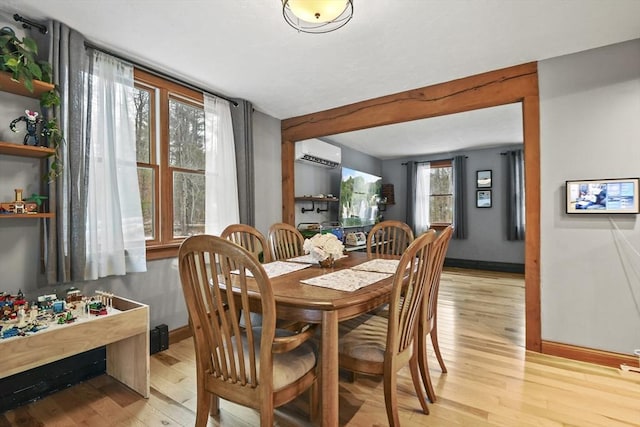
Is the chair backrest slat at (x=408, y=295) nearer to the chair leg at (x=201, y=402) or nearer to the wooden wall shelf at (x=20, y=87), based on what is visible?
the chair leg at (x=201, y=402)

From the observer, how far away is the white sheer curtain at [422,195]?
662 centimetres

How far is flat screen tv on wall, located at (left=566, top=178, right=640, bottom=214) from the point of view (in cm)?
219

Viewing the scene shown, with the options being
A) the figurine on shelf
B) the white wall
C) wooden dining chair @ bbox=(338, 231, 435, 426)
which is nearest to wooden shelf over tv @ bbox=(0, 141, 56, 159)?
the figurine on shelf

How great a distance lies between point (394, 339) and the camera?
1398 millimetres

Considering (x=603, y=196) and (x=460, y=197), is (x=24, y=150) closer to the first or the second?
(x=603, y=196)

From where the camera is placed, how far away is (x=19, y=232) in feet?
6.27

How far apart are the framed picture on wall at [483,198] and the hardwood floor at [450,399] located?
157 inches

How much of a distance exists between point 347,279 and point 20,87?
2248 millimetres

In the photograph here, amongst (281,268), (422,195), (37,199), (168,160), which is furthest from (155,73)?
(422,195)

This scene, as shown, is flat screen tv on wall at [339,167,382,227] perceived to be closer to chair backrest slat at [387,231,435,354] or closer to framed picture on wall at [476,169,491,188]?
framed picture on wall at [476,169,491,188]

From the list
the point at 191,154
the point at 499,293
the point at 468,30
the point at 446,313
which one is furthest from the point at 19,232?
the point at 499,293

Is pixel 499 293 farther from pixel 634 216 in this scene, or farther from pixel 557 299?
pixel 634 216

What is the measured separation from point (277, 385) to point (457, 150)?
612 centimetres

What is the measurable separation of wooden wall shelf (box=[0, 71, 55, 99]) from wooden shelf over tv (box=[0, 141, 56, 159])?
1.16 feet
